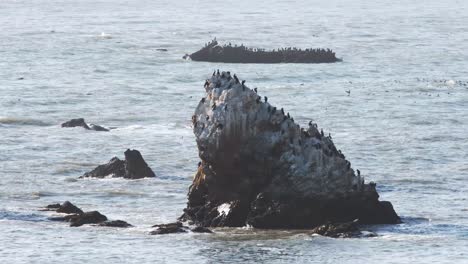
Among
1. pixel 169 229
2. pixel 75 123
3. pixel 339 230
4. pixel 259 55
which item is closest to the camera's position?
pixel 339 230

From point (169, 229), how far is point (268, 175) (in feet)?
10.5

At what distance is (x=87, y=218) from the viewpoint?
137 ft

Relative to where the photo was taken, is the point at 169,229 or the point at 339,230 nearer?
the point at 339,230

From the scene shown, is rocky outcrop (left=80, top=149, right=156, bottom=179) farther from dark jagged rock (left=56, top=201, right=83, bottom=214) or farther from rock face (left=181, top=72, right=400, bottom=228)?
rock face (left=181, top=72, right=400, bottom=228)

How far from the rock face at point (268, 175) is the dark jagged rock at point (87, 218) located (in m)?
2.63

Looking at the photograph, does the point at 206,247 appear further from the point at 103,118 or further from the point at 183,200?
the point at 103,118

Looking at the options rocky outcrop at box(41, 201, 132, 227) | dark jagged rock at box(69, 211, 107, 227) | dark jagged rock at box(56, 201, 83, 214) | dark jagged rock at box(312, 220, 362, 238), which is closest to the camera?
dark jagged rock at box(312, 220, 362, 238)

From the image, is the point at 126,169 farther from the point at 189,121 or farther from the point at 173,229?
the point at 189,121

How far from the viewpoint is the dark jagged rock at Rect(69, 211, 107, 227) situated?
41.6 meters

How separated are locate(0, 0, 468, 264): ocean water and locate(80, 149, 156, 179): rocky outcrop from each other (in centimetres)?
62

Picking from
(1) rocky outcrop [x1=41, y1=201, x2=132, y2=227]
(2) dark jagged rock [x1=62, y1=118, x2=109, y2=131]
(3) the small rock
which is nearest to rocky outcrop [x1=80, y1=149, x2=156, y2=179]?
(1) rocky outcrop [x1=41, y1=201, x2=132, y2=227]

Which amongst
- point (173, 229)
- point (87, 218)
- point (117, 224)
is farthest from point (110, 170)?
point (173, 229)

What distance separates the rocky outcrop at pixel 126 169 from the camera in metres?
51.1

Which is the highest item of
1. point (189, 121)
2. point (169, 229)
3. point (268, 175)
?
point (268, 175)
